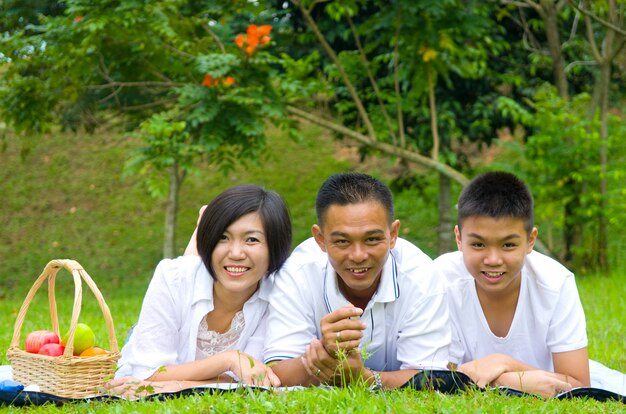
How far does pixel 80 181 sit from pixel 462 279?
1335 centimetres

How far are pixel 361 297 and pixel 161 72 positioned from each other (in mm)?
5589

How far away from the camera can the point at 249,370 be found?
13.5 ft

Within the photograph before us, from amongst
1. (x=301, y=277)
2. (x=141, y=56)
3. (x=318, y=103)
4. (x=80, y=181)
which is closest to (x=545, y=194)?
(x=318, y=103)

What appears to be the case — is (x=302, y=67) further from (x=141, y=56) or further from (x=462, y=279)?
(x=462, y=279)

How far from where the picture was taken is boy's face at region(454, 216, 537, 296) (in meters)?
4.22

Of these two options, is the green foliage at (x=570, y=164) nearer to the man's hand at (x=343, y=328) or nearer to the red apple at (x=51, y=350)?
the man's hand at (x=343, y=328)

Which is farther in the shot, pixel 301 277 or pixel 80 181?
pixel 80 181

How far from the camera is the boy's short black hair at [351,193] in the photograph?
408cm

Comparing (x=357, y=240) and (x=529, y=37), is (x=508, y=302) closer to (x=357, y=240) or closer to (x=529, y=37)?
(x=357, y=240)

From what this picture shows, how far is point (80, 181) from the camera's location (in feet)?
54.9

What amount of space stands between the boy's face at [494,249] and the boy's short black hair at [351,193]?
45 cm

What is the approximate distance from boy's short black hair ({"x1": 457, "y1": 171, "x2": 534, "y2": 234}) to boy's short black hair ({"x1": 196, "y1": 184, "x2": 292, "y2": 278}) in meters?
0.94

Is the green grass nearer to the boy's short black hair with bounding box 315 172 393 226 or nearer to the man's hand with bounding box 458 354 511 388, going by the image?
the man's hand with bounding box 458 354 511 388

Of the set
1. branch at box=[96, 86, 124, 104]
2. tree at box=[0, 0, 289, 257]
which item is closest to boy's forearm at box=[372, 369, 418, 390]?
tree at box=[0, 0, 289, 257]
